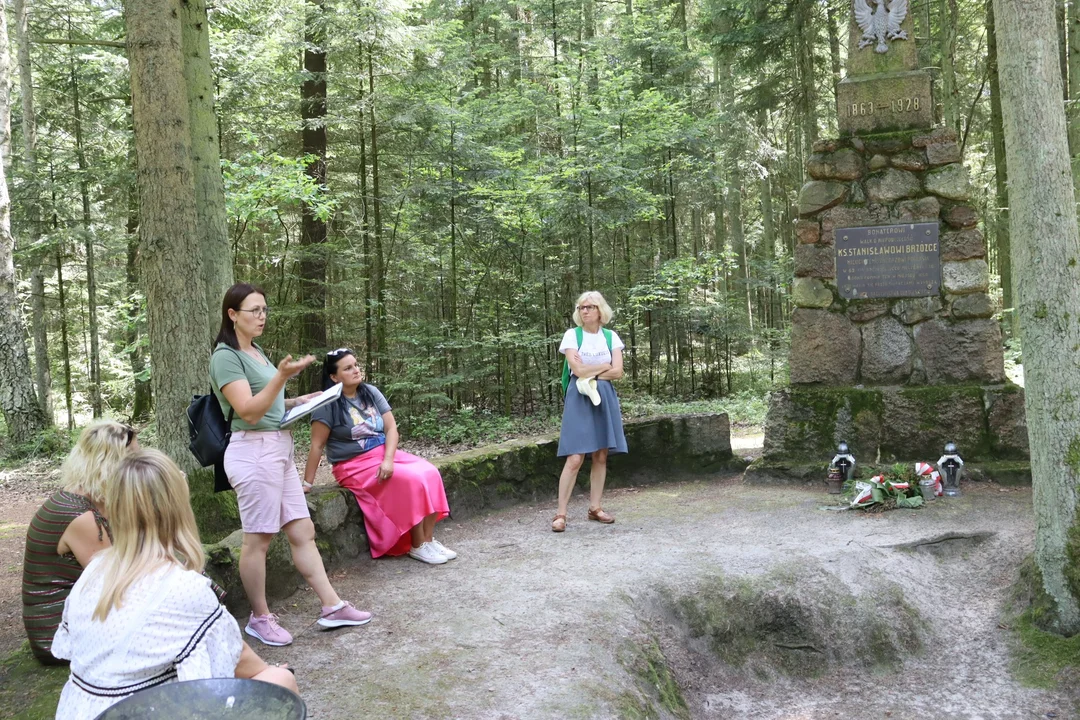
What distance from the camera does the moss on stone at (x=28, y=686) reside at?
2.80 metres

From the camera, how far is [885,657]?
425 centimetres

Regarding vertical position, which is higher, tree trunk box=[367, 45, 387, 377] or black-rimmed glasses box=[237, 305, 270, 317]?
tree trunk box=[367, 45, 387, 377]

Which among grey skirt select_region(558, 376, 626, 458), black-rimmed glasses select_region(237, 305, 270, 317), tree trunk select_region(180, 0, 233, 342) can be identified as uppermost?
tree trunk select_region(180, 0, 233, 342)

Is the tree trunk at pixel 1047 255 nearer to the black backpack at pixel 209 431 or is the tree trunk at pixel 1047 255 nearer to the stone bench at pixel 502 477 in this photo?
the stone bench at pixel 502 477

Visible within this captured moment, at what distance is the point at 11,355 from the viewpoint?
34.7 feet

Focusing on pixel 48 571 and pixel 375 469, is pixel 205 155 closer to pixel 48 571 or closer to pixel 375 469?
pixel 375 469

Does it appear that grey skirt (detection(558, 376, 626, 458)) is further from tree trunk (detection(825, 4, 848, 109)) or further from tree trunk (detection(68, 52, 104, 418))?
tree trunk (detection(68, 52, 104, 418))

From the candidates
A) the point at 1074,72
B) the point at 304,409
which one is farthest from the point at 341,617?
the point at 1074,72

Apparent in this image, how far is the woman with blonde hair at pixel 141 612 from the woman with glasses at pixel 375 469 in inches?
106

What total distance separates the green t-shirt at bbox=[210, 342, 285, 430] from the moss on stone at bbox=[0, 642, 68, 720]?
3.93ft

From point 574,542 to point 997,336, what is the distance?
4220 millimetres

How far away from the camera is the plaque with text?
6.94 meters

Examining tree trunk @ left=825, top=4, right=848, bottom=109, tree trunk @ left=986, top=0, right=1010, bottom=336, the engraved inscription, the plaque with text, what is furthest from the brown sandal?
tree trunk @ left=986, top=0, right=1010, bottom=336

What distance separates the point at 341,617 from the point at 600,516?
8.24 ft
